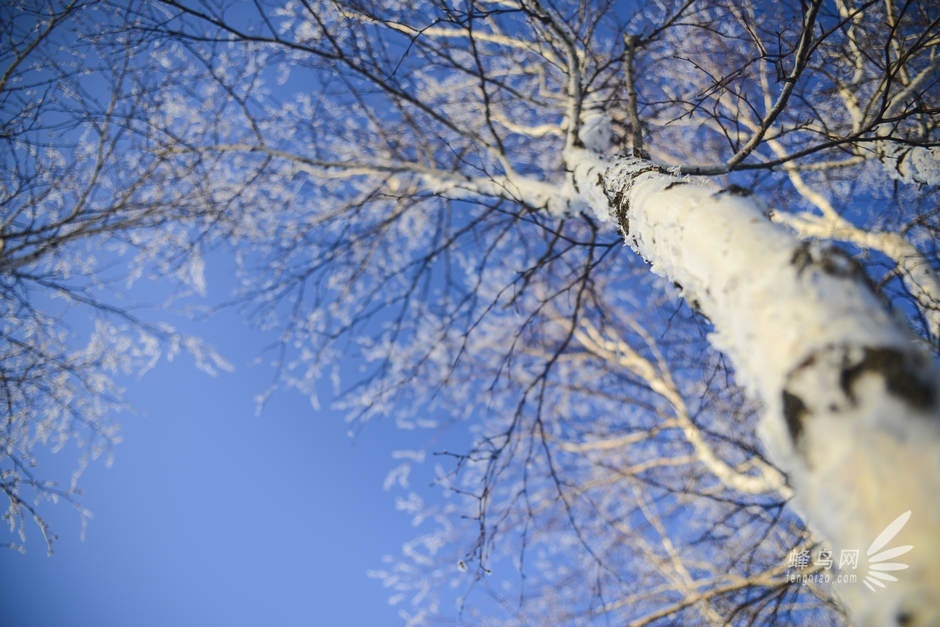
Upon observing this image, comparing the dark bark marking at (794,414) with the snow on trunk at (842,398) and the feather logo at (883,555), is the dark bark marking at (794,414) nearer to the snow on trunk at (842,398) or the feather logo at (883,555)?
the snow on trunk at (842,398)

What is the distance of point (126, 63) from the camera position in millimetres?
2607

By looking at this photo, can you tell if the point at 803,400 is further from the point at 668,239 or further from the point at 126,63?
the point at 126,63

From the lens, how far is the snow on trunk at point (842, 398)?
397 mm

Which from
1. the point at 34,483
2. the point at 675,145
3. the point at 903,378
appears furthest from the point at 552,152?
the point at 34,483

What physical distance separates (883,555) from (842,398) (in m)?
0.16

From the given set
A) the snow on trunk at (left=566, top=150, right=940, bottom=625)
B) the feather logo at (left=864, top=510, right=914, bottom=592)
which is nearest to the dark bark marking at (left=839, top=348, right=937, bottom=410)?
the snow on trunk at (left=566, top=150, right=940, bottom=625)

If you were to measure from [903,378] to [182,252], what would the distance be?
10.9ft

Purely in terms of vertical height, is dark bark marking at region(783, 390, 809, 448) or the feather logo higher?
dark bark marking at region(783, 390, 809, 448)

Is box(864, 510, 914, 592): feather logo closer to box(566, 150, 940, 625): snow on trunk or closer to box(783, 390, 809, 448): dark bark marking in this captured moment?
box(566, 150, 940, 625): snow on trunk

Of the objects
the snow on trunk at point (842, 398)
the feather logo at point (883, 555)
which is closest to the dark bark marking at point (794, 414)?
the snow on trunk at point (842, 398)

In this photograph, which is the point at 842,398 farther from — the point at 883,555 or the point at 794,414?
the point at 883,555

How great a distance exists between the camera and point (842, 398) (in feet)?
1.49

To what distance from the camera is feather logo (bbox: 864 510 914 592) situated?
39 centimetres

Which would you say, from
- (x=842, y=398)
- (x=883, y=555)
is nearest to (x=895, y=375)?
(x=842, y=398)
